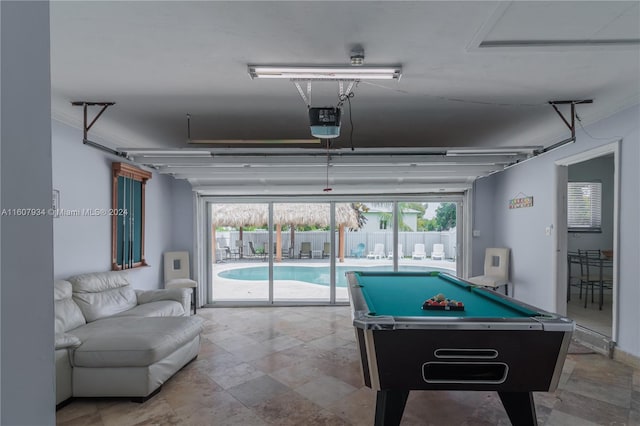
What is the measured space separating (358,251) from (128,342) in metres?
4.75

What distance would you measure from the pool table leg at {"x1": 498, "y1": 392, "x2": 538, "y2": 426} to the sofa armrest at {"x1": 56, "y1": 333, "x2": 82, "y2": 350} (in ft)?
11.2

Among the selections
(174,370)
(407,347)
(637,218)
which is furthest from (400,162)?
(174,370)

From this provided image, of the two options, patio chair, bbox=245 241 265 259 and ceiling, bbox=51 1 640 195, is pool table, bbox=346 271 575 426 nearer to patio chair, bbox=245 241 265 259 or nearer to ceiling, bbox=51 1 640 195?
ceiling, bbox=51 1 640 195

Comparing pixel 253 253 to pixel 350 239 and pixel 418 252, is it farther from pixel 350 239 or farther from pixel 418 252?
pixel 418 252

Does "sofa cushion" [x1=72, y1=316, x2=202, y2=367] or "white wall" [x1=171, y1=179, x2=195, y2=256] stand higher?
"white wall" [x1=171, y1=179, x2=195, y2=256]

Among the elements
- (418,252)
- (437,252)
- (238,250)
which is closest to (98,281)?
(238,250)

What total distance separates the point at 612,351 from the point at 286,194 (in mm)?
5217

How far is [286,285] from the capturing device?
7008 millimetres

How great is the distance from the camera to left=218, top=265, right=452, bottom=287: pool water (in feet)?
22.8

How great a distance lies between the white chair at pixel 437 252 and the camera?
7.16m

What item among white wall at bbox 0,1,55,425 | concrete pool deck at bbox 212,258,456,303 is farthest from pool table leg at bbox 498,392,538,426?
concrete pool deck at bbox 212,258,456,303

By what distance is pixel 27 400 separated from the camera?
719 mm

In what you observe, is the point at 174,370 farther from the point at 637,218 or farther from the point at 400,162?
the point at 637,218

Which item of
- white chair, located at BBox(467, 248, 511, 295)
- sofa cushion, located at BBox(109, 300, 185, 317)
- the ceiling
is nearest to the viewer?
the ceiling
